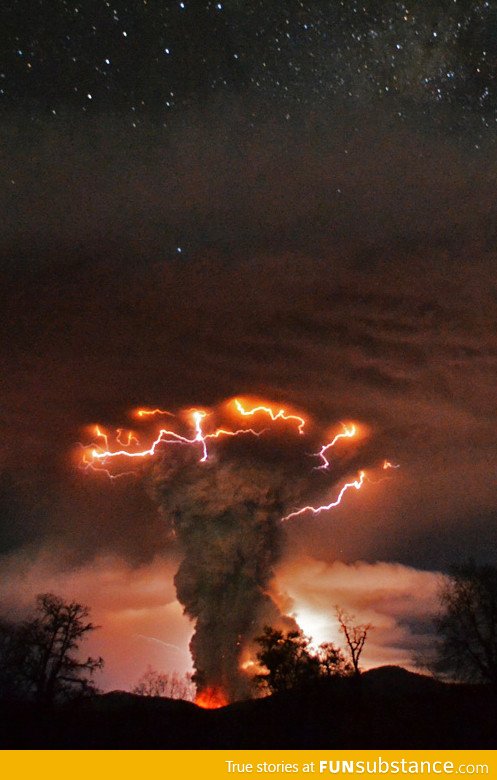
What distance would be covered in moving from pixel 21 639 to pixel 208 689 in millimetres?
29349

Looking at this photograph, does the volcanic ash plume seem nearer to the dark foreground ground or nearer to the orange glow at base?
the orange glow at base

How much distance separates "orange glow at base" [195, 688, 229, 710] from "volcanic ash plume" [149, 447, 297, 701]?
1.62 feet

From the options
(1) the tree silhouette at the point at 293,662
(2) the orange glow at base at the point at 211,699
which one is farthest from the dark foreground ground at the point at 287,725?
(2) the orange glow at base at the point at 211,699

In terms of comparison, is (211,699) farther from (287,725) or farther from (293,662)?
(287,725)

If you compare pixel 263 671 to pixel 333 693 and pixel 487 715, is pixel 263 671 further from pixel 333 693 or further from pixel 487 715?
pixel 487 715

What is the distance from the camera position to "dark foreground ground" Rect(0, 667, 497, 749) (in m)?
28.0

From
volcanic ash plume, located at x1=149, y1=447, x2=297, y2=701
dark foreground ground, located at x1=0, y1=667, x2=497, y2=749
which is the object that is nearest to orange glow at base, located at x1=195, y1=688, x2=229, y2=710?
volcanic ash plume, located at x1=149, y1=447, x2=297, y2=701

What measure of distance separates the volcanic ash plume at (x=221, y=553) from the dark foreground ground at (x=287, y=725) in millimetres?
26922

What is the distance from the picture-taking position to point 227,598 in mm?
69188

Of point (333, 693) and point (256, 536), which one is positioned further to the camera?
point (256, 536)

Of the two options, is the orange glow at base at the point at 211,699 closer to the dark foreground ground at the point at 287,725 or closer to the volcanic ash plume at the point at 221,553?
the volcanic ash plume at the point at 221,553

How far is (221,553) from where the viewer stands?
70.6 m

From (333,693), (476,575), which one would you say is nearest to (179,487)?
(333,693)

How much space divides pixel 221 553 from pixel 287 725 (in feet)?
124
